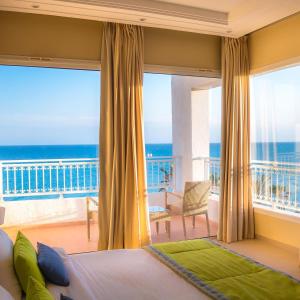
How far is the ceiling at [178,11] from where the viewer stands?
3.38m

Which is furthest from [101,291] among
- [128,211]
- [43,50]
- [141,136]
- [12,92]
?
[12,92]

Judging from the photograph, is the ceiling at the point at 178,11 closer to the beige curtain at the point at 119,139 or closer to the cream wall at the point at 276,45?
the cream wall at the point at 276,45

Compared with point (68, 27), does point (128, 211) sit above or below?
below

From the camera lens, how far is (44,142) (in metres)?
8.54

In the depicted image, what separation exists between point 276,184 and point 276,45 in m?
1.84

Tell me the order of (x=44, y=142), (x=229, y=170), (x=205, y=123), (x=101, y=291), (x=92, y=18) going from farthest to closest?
(x=44, y=142)
(x=205, y=123)
(x=229, y=170)
(x=92, y=18)
(x=101, y=291)

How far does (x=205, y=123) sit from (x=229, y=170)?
2.21 meters

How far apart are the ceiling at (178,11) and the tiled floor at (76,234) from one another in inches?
110

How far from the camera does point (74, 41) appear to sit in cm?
394

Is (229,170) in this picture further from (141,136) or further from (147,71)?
(147,71)

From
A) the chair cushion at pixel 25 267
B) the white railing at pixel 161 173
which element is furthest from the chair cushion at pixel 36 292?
the white railing at pixel 161 173

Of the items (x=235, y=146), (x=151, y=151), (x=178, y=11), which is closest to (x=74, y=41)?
(x=178, y=11)

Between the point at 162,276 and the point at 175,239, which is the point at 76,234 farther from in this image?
the point at 162,276

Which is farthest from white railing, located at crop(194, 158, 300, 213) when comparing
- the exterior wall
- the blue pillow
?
the blue pillow
